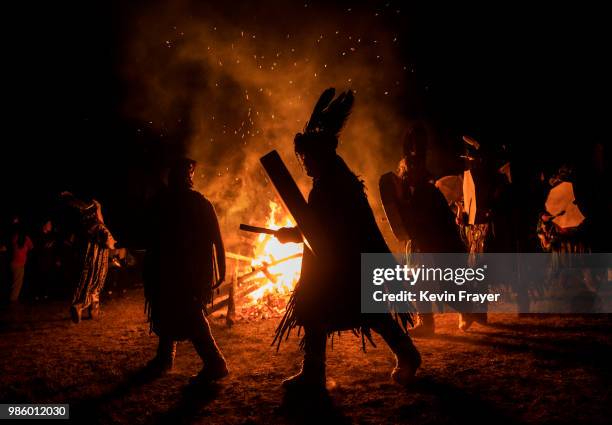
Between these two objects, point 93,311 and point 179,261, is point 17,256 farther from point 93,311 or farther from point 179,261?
point 179,261

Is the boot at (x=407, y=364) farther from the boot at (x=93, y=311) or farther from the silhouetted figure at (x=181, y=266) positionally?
the boot at (x=93, y=311)

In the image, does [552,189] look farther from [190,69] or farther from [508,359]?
[190,69]

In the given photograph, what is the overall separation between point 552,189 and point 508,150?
1.23 meters

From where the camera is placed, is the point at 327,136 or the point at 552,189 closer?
the point at 327,136

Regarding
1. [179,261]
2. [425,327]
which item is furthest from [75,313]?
[425,327]

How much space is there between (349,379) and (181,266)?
1.92m

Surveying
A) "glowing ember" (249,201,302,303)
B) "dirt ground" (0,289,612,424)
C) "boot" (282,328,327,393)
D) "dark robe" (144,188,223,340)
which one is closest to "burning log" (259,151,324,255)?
"boot" (282,328,327,393)

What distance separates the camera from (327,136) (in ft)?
11.9

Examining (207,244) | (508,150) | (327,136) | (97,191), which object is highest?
(97,191)

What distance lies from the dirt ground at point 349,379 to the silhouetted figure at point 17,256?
446 cm

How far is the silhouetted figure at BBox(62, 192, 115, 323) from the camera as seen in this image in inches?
280

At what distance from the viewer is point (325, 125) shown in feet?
12.0

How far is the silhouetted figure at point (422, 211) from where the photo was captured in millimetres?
5273

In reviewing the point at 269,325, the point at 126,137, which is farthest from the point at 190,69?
the point at 269,325
